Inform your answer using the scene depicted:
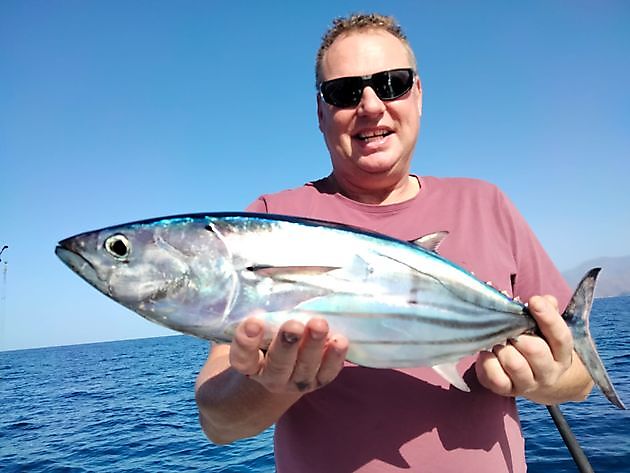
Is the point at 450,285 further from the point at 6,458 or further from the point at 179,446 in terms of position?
the point at 6,458

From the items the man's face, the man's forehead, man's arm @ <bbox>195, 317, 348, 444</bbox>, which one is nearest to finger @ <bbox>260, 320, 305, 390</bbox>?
man's arm @ <bbox>195, 317, 348, 444</bbox>

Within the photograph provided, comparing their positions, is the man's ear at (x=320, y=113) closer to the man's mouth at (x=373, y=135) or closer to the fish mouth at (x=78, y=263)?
the man's mouth at (x=373, y=135)

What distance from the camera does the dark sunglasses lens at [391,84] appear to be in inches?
111

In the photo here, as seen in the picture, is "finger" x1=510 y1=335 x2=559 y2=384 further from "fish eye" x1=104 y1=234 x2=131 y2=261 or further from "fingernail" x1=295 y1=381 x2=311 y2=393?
"fish eye" x1=104 y1=234 x2=131 y2=261

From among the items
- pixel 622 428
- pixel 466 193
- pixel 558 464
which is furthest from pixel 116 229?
pixel 622 428

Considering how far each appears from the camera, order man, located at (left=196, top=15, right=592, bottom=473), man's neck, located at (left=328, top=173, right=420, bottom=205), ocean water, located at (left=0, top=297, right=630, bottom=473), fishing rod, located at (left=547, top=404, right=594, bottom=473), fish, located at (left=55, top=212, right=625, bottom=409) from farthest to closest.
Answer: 1. ocean water, located at (left=0, top=297, right=630, bottom=473)
2. fishing rod, located at (left=547, top=404, right=594, bottom=473)
3. man's neck, located at (left=328, top=173, right=420, bottom=205)
4. man, located at (left=196, top=15, right=592, bottom=473)
5. fish, located at (left=55, top=212, right=625, bottom=409)

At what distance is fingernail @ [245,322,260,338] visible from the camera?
1.76 metres

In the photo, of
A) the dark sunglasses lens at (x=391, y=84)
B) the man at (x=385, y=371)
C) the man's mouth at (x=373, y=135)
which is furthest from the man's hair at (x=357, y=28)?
the man's mouth at (x=373, y=135)

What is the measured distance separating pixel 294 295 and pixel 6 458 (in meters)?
16.7

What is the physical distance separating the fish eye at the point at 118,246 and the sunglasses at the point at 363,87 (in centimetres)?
152

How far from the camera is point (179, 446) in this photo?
45.3 ft

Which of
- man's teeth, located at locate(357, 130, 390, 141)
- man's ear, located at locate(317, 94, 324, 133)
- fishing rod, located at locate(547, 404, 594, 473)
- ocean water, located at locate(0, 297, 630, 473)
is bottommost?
ocean water, located at locate(0, 297, 630, 473)

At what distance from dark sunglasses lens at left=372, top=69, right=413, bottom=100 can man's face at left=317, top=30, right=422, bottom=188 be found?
1.2 inches

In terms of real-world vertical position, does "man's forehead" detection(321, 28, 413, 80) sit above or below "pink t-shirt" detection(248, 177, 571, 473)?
above
